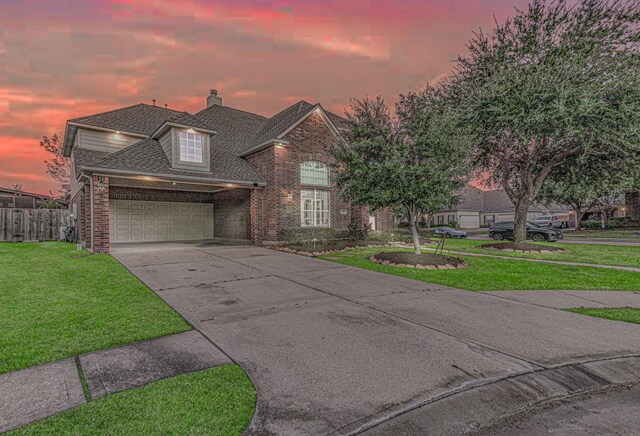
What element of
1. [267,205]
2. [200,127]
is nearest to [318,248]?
[267,205]

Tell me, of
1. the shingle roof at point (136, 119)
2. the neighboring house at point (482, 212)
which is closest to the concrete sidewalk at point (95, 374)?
the shingle roof at point (136, 119)

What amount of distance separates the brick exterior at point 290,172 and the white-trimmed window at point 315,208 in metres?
0.25

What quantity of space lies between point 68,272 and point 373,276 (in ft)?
27.0

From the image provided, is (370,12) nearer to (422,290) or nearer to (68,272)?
(422,290)

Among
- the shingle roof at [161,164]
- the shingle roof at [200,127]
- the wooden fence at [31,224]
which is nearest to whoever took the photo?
the shingle roof at [161,164]

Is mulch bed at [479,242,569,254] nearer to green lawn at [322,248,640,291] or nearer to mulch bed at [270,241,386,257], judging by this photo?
green lawn at [322,248,640,291]

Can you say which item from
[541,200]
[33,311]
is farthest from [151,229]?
[541,200]

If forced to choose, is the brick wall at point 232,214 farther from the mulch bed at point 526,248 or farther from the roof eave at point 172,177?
the mulch bed at point 526,248

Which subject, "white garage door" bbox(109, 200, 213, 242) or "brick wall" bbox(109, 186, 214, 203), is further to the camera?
"white garage door" bbox(109, 200, 213, 242)

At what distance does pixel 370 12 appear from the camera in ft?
36.4

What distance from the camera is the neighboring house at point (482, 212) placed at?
44.2 metres

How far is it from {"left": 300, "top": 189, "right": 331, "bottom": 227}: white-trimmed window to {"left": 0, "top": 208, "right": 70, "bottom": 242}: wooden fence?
1596 cm

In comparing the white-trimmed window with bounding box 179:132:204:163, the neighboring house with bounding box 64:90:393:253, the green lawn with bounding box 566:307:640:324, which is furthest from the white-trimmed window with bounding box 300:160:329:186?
the green lawn with bounding box 566:307:640:324

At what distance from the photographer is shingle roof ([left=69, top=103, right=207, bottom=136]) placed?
14553 mm
